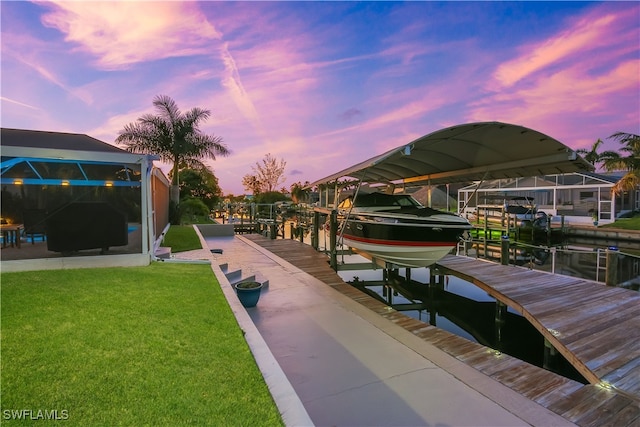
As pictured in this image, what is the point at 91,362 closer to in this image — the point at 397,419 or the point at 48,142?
the point at 397,419

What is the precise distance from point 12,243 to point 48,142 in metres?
2.01

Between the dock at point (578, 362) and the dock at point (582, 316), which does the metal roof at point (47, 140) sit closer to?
the dock at point (578, 362)

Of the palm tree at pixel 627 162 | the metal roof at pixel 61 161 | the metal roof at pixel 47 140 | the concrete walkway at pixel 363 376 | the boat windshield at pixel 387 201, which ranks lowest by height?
the concrete walkway at pixel 363 376

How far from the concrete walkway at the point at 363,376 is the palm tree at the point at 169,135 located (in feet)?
50.7

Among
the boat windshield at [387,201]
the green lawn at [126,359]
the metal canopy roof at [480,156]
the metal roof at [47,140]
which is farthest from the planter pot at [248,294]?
the boat windshield at [387,201]

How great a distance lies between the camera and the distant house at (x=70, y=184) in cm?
579

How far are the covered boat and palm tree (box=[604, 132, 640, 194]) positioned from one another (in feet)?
63.9

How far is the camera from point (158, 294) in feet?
14.5

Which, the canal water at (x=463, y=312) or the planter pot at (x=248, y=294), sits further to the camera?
the canal water at (x=463, y=312)

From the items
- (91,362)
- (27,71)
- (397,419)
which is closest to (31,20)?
(27,71)

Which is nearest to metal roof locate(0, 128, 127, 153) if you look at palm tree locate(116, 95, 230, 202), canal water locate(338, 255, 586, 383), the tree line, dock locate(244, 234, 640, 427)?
dock locate(244, 234, 640, 427)

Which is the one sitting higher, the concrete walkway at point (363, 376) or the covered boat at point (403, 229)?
the covered boat at point (403, 229)

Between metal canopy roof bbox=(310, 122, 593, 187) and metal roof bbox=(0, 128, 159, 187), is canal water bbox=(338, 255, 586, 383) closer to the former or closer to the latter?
metal canopy roof bbox=(310, 122, 593, 187)

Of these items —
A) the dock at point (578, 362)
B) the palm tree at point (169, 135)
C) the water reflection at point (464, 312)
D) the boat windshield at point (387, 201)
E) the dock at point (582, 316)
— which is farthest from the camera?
the palm tree at point (169, 135)
